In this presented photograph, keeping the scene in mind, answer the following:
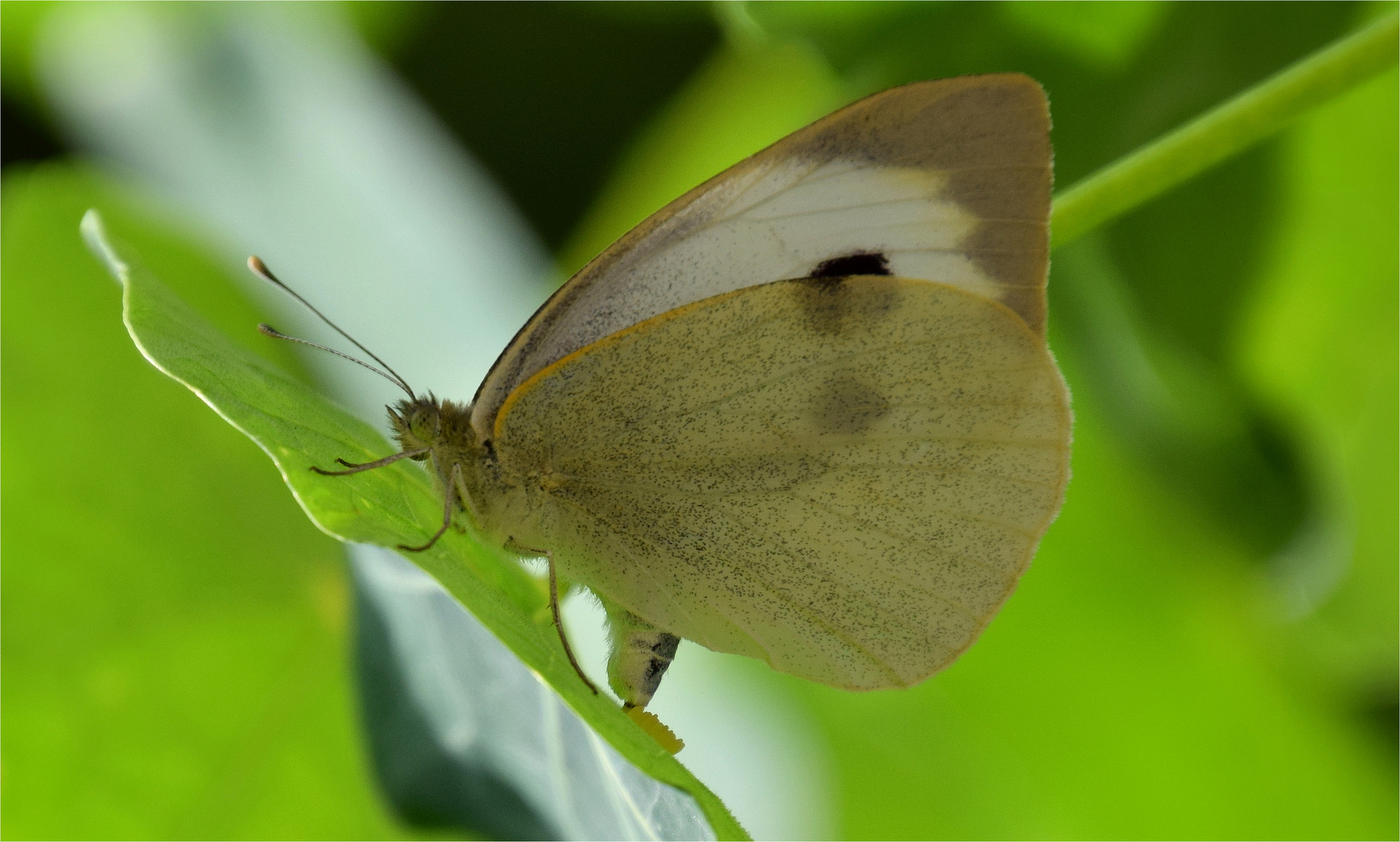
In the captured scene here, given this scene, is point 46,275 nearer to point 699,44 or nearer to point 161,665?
point 161,665

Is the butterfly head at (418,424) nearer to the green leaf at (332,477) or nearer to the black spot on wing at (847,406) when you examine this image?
the green leaf at (332,477)

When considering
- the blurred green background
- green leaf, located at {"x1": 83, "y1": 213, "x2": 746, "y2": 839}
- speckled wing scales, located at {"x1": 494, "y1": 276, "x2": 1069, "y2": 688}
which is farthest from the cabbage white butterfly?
the blurred green background

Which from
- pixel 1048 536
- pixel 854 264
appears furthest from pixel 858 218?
pixel 1048 536

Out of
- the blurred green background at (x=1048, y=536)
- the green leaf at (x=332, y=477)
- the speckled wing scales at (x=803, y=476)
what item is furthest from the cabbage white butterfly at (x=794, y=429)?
the blurred green background at (x=1048, y=536)

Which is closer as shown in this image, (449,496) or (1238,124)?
(1238,124)

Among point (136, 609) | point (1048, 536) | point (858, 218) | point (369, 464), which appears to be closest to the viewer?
point (369, 464)

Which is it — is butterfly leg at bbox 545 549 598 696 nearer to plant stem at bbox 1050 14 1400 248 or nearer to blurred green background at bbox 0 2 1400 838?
blurred green background at bbox 0 2 1400 838

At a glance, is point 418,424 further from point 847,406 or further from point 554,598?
point 847,406
